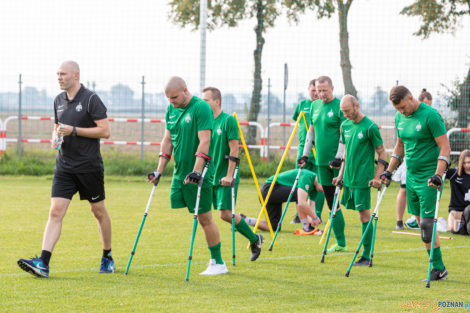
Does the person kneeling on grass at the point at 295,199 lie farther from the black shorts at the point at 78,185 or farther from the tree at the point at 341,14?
the tree at the point at 341,14

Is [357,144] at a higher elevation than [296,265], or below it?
higher

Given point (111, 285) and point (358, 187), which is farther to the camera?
point (358, 187)

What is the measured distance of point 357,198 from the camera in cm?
819

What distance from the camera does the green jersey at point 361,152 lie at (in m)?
8.20

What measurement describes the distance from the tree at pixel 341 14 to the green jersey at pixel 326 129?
35.0 feet

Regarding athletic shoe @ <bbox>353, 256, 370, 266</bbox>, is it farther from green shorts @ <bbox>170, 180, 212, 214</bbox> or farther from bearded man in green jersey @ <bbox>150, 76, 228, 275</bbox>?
green shorts @ <bbox>170, 180, 212, 214</bbox>

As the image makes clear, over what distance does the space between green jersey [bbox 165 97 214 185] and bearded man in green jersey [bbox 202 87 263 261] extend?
3.36 ft

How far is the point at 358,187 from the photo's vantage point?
8180 mm

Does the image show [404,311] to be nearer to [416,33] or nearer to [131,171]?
[131,171]

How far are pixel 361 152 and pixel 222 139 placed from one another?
160cm

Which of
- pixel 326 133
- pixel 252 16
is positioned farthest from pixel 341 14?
pixel 326 133

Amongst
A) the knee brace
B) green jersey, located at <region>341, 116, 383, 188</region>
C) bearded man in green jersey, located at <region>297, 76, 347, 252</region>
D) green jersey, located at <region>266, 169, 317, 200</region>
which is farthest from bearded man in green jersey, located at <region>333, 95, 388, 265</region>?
green jersey, located at <region>266, 169, 317, 200</region>

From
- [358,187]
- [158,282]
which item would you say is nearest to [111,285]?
[158,282]

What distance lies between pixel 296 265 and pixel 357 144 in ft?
5.08
